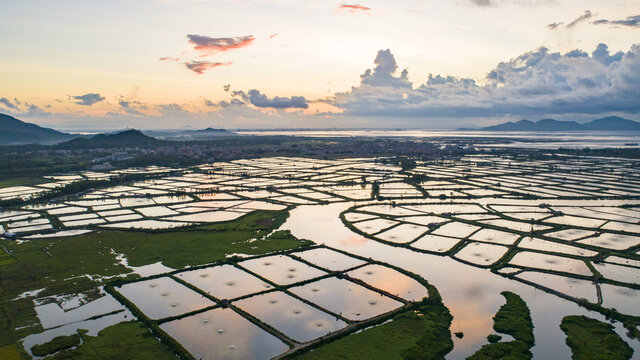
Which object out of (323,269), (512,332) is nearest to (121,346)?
(323,269)

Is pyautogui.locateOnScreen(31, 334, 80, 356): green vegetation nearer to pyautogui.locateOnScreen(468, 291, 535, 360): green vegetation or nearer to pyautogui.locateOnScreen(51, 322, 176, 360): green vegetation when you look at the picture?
pyautogui.locateOnScreen(51, 322, 176, 360): green vegetation

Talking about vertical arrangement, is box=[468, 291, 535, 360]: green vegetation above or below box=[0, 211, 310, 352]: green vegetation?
below

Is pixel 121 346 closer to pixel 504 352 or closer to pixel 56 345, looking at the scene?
pixel 56 345

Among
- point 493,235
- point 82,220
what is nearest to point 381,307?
point 493,235

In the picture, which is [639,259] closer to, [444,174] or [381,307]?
[381,307]

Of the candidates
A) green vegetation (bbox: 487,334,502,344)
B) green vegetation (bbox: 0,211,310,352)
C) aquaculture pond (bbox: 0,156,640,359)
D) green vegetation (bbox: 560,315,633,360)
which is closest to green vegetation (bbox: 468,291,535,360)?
green vegetation (bbox: 487,334,502,344)

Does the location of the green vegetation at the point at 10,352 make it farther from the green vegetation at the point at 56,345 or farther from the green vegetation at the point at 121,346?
the green vegetation at the point at 121,346
